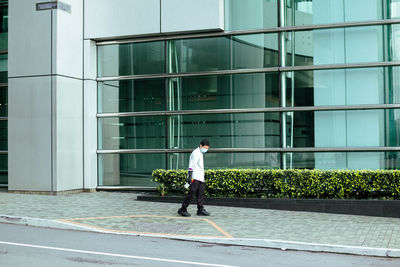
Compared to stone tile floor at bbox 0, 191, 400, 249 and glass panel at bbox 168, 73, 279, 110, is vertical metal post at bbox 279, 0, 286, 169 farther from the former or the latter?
stone tile floor at bbox 0, 191, 400, 249

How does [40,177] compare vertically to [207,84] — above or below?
below

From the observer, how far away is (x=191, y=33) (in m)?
18.0

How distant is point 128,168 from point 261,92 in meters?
5.13

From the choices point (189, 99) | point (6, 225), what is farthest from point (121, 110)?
point (6, 225)

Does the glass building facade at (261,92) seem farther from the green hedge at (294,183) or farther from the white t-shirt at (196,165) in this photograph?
the white t-shirt at (196,165)

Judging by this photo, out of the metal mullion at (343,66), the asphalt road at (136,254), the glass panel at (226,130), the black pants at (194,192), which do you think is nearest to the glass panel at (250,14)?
the metal mullion at (343,66)

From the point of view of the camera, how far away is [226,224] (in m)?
12.3

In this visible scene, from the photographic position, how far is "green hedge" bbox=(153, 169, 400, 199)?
47.1 feet

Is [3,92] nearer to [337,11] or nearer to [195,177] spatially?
[195,177]

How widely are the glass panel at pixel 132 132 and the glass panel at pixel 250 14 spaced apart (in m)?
3.87

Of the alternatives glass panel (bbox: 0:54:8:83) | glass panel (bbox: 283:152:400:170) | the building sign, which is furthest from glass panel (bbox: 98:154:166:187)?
the building sign

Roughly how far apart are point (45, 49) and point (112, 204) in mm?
5595

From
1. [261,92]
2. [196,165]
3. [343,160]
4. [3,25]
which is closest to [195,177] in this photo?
[196,165]

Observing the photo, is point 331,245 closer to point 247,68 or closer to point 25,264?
point 25,264
